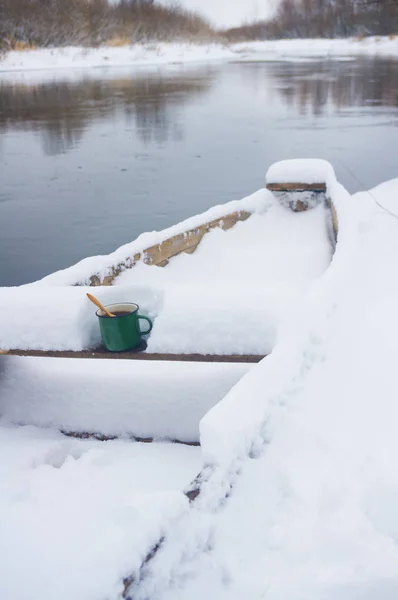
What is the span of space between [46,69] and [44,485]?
5171 centimetres

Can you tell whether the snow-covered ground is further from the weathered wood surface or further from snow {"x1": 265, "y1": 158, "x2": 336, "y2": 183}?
the weathered wood surface

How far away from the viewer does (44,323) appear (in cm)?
250

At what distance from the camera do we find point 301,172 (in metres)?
6.69

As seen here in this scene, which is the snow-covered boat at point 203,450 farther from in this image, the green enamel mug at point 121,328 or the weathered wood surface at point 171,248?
the weathered wood surface at point 171,248

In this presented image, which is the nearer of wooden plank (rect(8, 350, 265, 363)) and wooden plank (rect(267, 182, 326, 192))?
→ wooden plank (rect(8, 350, 265, 363))

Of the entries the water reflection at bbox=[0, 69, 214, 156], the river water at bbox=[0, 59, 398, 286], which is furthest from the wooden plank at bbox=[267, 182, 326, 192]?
the water reflection at bbox=[0, 69, 214, 156]

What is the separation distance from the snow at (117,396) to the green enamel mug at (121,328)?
543mm

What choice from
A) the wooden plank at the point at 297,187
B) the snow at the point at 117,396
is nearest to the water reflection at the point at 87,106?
the wooden plank at the point at 297,187

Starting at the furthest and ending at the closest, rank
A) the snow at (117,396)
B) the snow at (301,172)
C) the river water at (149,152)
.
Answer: the river water at (149,152), the snow at (301,172), the snow at (117,396)

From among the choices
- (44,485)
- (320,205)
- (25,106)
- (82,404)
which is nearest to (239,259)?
(320,205)

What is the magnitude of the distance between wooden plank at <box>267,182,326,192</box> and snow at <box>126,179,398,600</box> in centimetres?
379

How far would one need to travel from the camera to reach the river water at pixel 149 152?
8.95 m

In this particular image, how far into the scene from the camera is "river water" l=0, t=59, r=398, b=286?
29.4 feet

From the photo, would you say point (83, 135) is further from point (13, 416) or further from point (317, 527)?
point (317, 527)
